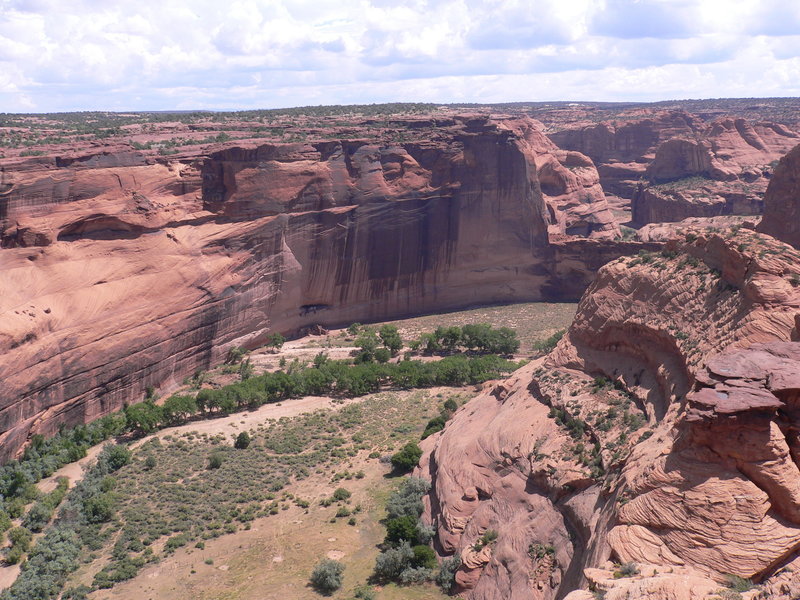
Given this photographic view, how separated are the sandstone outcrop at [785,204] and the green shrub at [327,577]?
40.7 metres

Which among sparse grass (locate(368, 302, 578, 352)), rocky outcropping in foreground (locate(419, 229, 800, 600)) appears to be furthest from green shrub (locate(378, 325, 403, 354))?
rocky outcropping in foreground (locate(419, 229, 800, 600))

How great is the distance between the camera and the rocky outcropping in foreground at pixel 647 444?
15.7m

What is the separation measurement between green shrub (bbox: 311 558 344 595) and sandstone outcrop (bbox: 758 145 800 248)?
4066cm

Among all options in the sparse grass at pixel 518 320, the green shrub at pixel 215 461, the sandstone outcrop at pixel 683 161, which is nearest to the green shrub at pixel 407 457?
the green shrub at pixel 215 461

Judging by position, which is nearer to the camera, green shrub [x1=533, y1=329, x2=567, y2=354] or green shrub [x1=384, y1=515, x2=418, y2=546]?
green shrub [x1=384, y1=515, x2=418, y2=546]

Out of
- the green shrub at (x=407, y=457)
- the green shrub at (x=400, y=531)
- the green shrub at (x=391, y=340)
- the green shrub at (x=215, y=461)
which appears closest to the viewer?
the green shrub at (x=400, y=531)

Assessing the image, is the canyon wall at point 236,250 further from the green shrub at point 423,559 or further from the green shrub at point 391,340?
the green shrub at point 423,559

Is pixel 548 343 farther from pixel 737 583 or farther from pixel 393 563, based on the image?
pixel 737 583

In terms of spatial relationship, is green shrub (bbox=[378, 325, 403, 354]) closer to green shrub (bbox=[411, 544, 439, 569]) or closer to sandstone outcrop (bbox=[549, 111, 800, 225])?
green shrub (bbox=[411, 544, 439, 569])

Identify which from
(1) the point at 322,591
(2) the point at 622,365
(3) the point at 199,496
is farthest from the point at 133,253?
(2) the point at 622,365

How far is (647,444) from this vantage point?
20359 millimetres

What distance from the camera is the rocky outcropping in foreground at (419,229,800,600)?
15695 millimetres

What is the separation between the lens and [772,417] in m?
16.6

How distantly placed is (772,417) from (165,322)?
3576 centimetres
